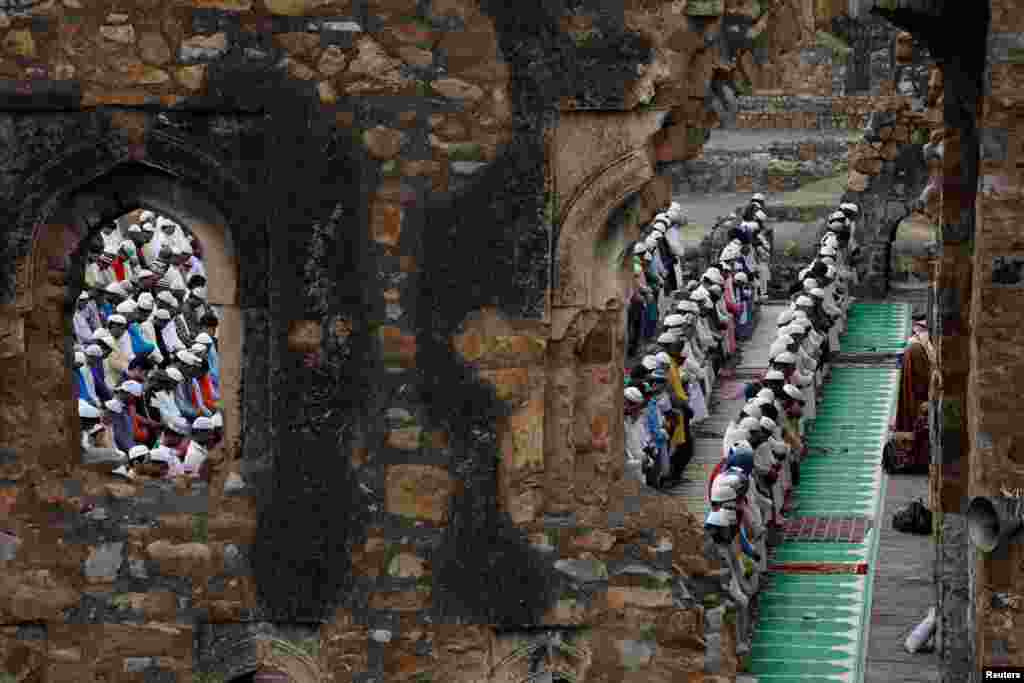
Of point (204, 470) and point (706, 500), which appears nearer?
point (204, 470)

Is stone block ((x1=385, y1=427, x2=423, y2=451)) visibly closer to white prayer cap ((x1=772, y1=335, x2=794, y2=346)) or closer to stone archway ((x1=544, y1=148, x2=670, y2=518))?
stone archway ((x1=544, y1=148, x2=670, y2=518))

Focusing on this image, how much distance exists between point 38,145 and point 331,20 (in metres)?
1.72

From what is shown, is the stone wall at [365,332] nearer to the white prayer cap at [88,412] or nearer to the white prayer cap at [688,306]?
the white prayer cap at [88,412]

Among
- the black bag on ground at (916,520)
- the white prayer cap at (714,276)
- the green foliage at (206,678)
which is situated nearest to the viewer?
the green foliage at (206,678)

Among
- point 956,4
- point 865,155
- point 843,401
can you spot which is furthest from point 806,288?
point 956,4

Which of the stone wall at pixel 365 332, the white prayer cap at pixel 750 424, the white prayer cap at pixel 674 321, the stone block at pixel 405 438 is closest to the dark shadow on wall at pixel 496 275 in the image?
the stone wall at pixel 365 332

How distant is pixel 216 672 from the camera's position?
15586 mm

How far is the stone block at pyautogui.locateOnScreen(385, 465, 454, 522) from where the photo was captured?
15328 mm

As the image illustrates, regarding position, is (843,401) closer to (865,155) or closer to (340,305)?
(865,155)

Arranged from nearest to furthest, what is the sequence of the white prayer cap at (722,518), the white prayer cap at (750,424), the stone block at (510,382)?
1. the stone block at (510,382)
2. the white prayer cap at (722,518)
3. the white prayer cap at (750,424)

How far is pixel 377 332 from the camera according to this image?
15273mm

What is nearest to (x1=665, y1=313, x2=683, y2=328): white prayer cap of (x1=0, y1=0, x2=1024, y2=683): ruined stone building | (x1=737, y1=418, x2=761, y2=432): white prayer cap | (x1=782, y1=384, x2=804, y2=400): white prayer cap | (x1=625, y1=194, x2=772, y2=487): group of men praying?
(x1=625, y1=194, x2=772, y2=487): group of men praying

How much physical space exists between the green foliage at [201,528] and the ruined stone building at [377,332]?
20 millimetres

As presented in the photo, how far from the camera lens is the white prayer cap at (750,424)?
22.8 meters
